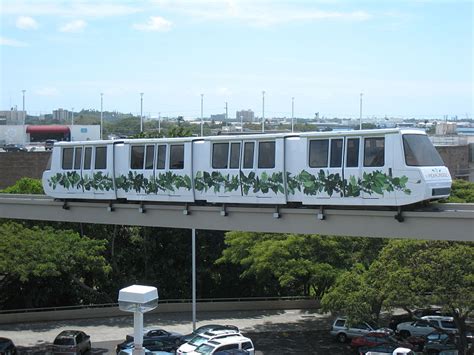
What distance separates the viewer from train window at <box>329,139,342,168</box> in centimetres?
1866

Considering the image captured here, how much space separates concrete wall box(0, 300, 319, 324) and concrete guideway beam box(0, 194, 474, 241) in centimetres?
907

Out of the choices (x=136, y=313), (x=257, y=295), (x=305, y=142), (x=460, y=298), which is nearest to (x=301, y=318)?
(x=257, y=295)

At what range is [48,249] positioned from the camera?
3219 centimetres

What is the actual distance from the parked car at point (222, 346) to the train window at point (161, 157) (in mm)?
7151

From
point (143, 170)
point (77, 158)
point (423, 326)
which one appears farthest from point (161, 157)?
point (423, 326)

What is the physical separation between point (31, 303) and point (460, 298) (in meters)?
22.1

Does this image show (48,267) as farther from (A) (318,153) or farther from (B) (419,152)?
(B) (419,152)

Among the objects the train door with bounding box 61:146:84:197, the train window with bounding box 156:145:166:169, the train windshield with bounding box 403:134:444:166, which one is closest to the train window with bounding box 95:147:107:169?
the train door with bounding box 61:146:84:197

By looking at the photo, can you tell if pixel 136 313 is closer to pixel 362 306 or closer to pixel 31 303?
pixel 362 306

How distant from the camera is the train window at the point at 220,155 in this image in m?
20.9

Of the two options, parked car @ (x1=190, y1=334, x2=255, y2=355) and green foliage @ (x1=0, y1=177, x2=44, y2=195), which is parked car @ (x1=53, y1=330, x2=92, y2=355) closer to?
parked car @ (x1=190, y1=334, x2=255, y2=355)

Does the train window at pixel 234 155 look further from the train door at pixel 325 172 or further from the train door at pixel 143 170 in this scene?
the train door at pixel 143 170

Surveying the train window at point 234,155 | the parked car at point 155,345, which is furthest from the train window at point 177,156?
the parked car at point 155,345

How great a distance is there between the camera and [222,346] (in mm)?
24734
